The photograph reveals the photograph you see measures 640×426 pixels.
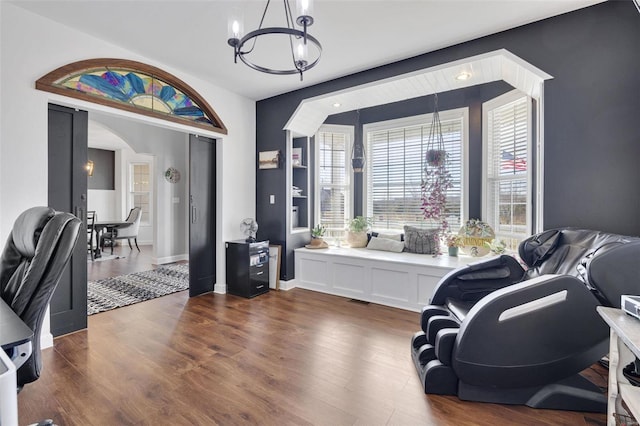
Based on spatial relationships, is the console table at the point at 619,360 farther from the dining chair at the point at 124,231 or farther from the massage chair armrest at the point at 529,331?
the dining chair at the point at 124,231

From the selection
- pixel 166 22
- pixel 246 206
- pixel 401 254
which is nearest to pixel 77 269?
pixel 246 206

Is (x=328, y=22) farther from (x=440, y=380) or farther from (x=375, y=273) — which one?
(x=440, y=380)

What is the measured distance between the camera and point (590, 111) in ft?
7.78

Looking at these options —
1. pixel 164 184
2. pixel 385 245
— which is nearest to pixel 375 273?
pixel 385 245

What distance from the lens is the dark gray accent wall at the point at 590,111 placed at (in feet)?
7.36

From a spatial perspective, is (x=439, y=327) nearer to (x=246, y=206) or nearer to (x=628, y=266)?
(x=628, y=266)

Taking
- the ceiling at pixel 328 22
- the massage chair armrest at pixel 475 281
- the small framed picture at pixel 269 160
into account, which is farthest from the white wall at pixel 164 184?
the massage chair armrest at pixel 475 281

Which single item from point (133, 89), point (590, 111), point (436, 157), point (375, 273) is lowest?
point (375, 273)

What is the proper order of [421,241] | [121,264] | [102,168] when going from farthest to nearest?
1. [102,168]
2. [121,264]
3. [421,241]

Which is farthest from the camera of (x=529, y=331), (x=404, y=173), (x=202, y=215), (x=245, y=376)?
(x=404, y=173)

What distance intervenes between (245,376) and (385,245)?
8.44 ft

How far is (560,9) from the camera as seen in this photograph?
2.41m

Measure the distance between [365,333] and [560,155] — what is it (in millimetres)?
2233

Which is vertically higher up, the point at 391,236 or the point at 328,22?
the point at 328,22
